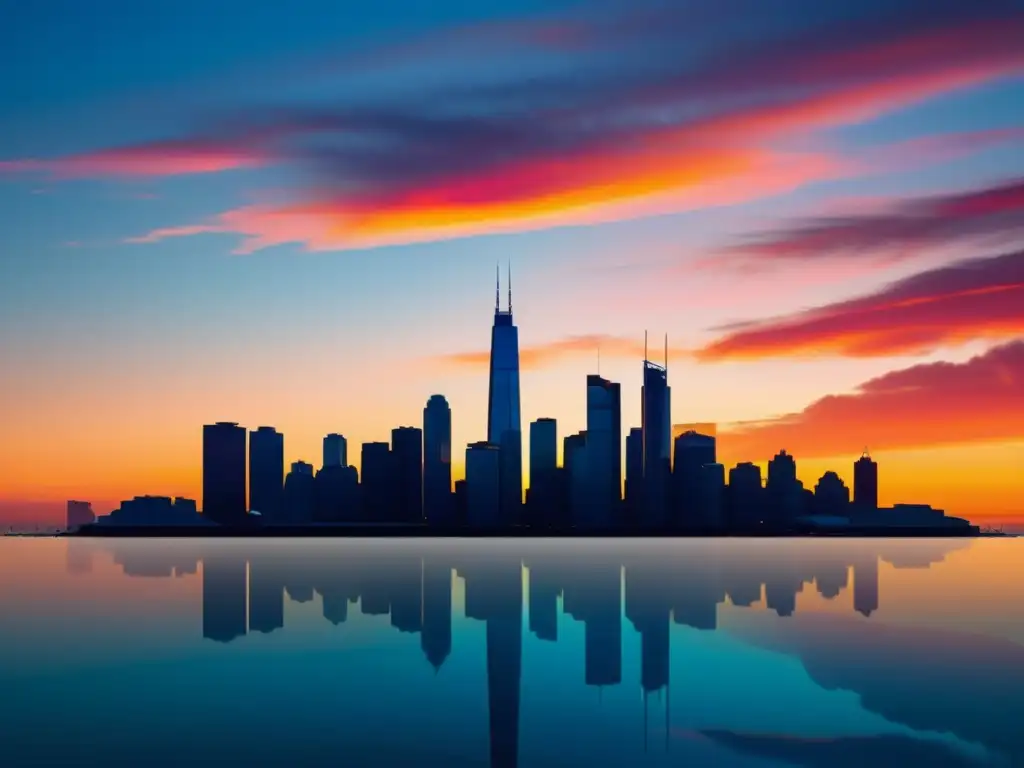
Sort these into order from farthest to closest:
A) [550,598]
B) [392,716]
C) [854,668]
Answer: [550,598]
[854,668]
[392,716]

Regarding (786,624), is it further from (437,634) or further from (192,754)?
(192,754)

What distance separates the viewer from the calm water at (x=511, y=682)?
113 ft

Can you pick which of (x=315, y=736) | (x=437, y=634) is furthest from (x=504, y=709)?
(x=437, y=634)

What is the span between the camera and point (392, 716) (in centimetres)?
3988

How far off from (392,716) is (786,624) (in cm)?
4165

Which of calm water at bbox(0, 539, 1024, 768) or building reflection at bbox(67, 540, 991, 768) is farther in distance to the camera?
building reflection at bbox(67, 540, 991, 768)

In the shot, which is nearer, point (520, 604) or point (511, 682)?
point (511, 682)

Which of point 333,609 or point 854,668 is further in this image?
point 333,609

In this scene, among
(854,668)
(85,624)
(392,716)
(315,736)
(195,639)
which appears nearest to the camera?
(315,736)

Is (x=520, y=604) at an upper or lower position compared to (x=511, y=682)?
lower

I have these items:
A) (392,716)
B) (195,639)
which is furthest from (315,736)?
(195,639)

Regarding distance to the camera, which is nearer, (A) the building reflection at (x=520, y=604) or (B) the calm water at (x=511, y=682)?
(B) the calm water at (x=511, y=682)

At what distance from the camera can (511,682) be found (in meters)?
48.8

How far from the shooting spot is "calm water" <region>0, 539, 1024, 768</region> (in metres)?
34.6
